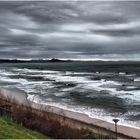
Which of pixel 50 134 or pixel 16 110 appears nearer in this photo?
pixel 50 134

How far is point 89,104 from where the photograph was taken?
105ft

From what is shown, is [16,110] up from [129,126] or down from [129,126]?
up

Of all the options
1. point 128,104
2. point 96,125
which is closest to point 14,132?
point 96,125

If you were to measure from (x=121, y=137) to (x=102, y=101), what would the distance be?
1485cm

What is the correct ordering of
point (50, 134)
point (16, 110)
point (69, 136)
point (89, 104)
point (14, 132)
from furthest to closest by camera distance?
1. point (89, 104)
2. point (16, 110)
3. point (50, 134)
4. point (69, 136)
5. point (14, 132)

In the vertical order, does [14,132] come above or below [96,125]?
above

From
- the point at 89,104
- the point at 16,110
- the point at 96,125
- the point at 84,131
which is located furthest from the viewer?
the point at 89,104

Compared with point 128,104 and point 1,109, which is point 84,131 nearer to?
point 1,109

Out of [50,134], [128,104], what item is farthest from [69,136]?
[128,104]

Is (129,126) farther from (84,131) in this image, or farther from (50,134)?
(50,134)

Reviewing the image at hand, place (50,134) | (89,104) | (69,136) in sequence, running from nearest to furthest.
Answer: (69,136)
(50,134)
(89,104)

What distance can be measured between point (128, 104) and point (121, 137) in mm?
12948

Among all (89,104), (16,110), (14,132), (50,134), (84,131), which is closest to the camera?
(14,132)

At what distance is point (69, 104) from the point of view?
105 feet
